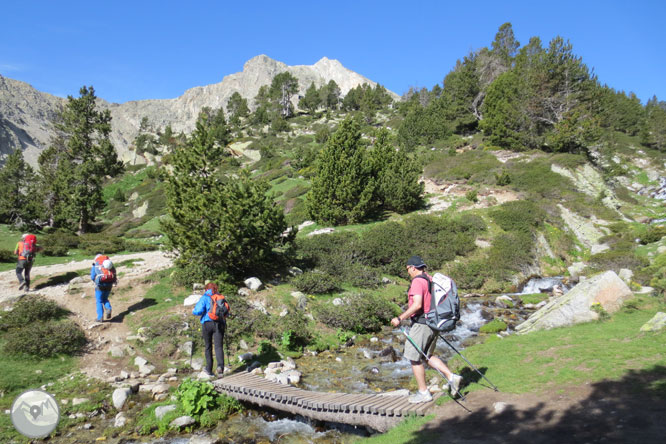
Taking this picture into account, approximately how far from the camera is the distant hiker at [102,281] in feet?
36.9

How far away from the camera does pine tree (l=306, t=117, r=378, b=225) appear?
87.6 feet

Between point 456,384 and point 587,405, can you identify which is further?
point 456,384

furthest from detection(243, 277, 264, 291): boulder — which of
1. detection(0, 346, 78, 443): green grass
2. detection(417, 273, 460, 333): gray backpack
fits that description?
detection(417, 273, 460, 333): gray backpack

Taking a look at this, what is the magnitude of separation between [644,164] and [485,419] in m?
61.7

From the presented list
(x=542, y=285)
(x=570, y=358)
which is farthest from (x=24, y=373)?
(x=542, y=285)

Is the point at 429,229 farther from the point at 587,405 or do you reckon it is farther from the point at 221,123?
the point at 221,123

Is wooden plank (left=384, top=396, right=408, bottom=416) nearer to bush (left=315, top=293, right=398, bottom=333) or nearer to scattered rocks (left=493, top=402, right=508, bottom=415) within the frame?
scattered rocks (left=493, top=402, right=508, bottom=415)

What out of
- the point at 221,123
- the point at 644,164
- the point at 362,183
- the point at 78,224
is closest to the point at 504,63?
the point at 644,164

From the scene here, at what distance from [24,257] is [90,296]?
8.64 feet

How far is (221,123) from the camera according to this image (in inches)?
3241

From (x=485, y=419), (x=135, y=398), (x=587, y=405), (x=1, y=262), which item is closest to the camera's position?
(x=587, y=405)

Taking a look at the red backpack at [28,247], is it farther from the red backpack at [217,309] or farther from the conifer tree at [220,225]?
the red backpack at [217,309]

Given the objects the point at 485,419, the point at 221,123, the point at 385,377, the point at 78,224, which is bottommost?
the point at 385,377

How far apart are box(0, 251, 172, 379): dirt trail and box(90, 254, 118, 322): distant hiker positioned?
0.39m
